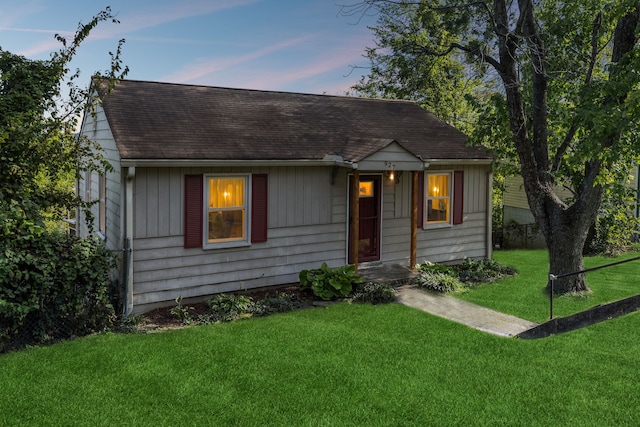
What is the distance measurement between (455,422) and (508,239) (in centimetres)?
1485

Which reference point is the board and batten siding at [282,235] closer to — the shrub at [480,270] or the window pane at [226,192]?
the window pane at [226,192]

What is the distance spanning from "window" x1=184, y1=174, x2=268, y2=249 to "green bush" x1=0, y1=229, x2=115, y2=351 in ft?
5.88

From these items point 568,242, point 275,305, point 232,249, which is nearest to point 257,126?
point 232,249

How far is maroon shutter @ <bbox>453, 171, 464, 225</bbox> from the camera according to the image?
12891 millimetres

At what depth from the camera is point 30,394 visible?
5.63m

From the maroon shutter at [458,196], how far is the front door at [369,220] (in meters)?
2.30

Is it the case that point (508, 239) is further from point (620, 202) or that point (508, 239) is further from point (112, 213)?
point (112, 213)

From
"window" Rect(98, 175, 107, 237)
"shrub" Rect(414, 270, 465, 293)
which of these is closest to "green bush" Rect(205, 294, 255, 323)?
"window" Rect(98, 175, 107, 237)

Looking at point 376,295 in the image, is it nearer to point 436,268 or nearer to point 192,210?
point 436,268

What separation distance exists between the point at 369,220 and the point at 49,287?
7000 millimetres

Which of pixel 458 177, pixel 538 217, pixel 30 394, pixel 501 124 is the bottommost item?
pixel 30 394

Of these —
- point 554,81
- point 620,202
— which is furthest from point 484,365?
point 620,202

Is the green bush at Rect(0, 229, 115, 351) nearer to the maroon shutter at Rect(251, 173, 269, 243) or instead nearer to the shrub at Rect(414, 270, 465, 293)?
the maroon shutter at Rect(251, 173, 269, 243)

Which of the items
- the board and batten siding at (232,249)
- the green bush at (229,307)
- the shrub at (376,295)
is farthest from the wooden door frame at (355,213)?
the green bush at (229,307)
